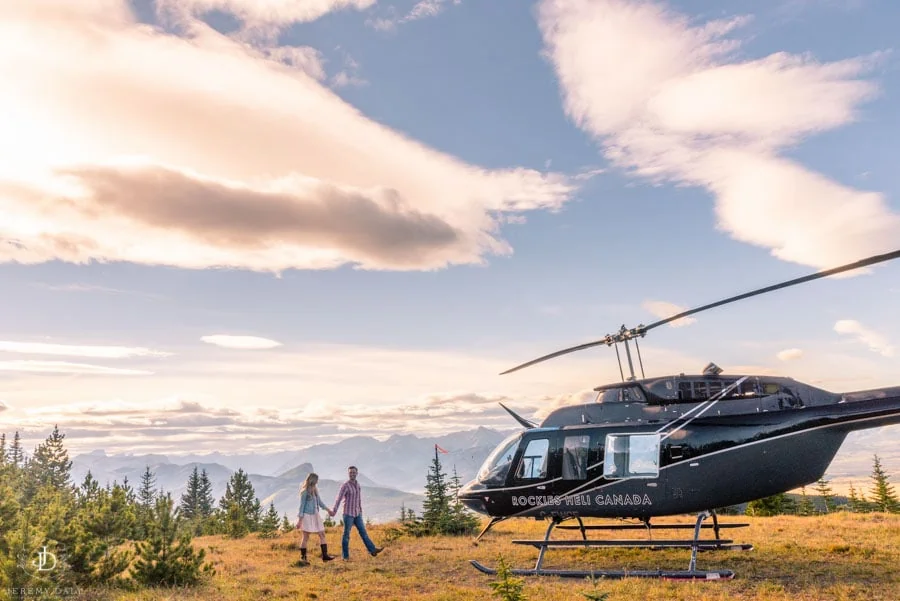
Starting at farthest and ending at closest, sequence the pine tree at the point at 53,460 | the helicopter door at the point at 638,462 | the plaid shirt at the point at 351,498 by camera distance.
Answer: the pine tree at the point at 53,460 → the plaid shirt at the point at 351,498 → the helicopter door at the point at 638,462

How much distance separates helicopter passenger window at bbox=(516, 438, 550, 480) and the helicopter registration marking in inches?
19.7

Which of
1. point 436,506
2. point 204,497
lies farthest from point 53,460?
point 436,506

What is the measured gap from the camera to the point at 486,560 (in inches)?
598

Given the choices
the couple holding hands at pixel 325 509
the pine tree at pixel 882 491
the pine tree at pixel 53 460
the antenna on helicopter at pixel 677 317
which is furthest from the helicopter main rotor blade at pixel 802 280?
the pine tree at pixel 53 460

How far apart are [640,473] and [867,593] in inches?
177

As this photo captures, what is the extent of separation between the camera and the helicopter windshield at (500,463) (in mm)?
14859

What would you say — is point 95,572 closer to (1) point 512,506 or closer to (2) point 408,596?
(2) point 408,596

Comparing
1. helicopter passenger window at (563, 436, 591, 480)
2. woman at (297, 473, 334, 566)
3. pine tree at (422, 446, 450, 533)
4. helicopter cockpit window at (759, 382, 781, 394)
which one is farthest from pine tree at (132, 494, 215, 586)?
helicopter cockpit window at (759, 382, 781, 394)

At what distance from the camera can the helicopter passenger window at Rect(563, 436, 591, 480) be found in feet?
45.6

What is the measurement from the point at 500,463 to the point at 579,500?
7.09 feet

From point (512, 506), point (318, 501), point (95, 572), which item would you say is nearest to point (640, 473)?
point (512, 506)

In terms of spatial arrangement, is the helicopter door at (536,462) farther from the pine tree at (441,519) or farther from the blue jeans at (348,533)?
the pine tree at (441,519)

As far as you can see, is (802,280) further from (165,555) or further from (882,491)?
(882,491)

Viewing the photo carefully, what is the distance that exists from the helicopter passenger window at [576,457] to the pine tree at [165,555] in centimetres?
863
